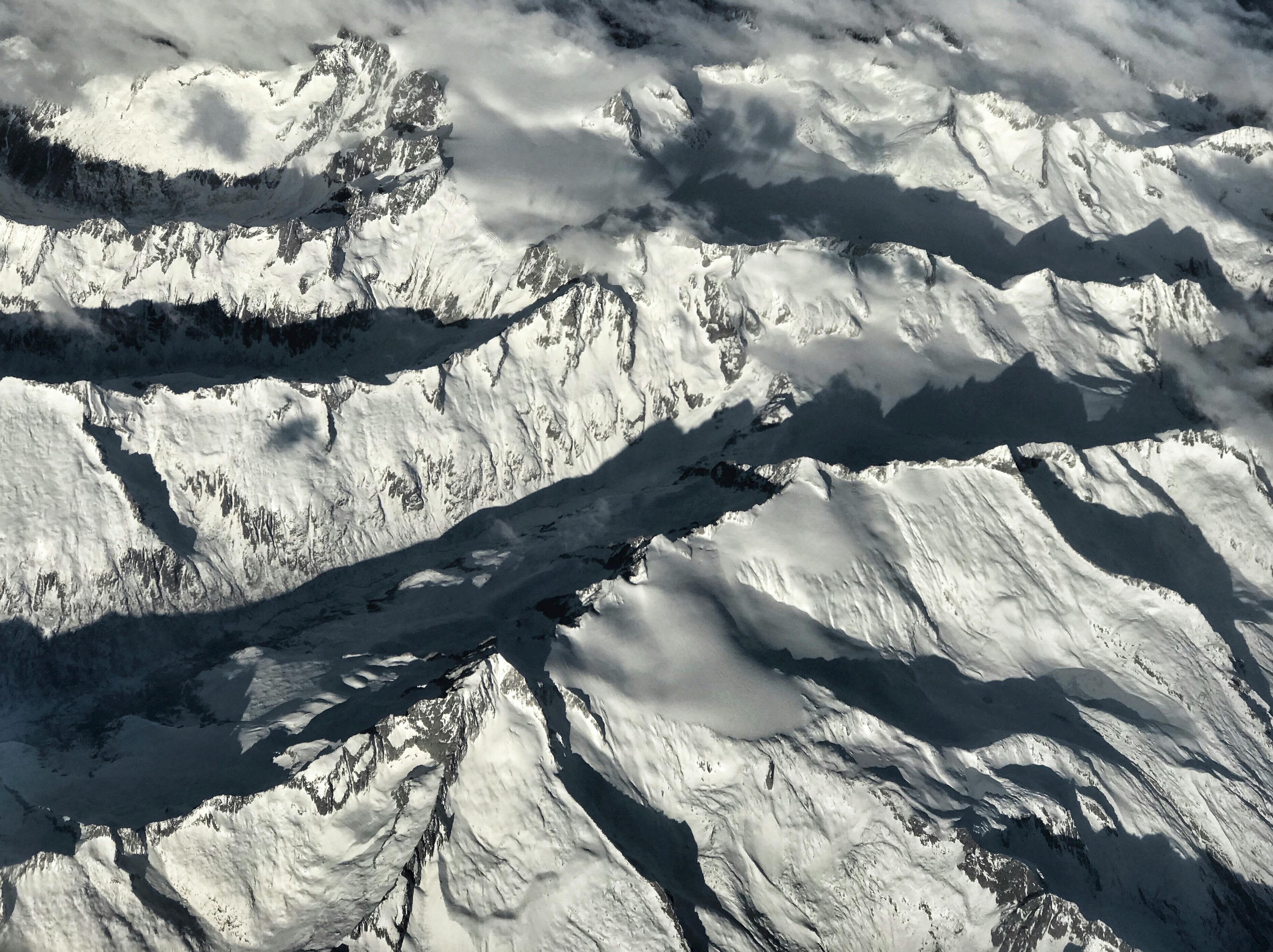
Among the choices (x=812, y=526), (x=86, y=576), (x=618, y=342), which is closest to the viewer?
(x=812, y=526)

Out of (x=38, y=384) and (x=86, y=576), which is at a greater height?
(x=38, y=384)

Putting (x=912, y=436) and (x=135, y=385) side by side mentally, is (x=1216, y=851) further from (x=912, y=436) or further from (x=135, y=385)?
(x=135, y=385)

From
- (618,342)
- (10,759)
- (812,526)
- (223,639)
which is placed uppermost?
(812,526)

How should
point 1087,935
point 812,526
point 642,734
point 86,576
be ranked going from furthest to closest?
point 86,576 < point 812,526 < point 642,734 < point 1087,935

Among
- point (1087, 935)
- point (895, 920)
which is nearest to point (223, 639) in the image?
point (895, 920)

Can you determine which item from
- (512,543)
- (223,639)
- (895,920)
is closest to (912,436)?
(512,543)

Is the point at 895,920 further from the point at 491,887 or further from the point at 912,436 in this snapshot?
the point at 912,436

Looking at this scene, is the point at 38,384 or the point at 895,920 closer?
the point at 895,920

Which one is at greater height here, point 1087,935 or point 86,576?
point 1087,935

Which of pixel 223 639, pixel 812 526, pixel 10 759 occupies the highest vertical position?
pixel 812 526
